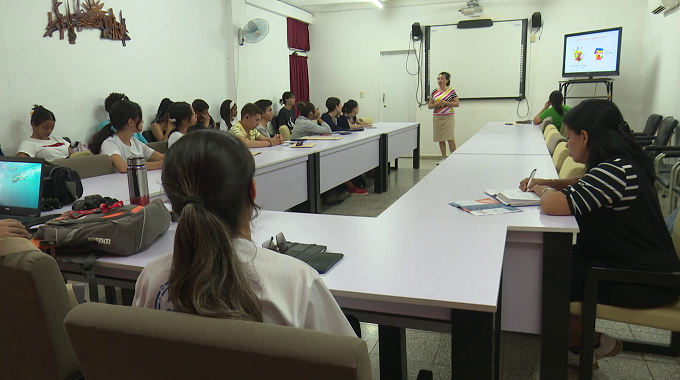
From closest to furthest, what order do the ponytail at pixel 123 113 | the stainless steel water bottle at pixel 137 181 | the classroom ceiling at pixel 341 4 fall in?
the stainless steel water bottle at pixel 137 181
the ponytail at pixel 123 113
the classroom ceiling at pixel 341 4

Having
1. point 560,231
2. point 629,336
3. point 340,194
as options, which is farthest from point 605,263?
point 340,194

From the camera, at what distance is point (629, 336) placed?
2.32 meters

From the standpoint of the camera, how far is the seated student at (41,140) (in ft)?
14.0

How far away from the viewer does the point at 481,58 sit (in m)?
8.55

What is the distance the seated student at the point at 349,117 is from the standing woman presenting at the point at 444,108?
4.16 feet

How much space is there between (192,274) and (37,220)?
144 cm

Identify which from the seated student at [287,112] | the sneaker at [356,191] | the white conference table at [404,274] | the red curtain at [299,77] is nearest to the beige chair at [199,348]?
the white conference table at [404,274]

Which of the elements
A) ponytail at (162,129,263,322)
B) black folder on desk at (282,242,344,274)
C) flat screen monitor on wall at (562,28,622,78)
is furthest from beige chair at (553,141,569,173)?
flat screen monitor on wall at (562,28,622,78)

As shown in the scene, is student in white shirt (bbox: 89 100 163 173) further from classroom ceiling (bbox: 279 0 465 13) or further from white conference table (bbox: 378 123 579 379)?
classroom ceiling (bbox: 279 0 465 13)

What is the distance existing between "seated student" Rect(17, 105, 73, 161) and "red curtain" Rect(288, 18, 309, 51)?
5308mm

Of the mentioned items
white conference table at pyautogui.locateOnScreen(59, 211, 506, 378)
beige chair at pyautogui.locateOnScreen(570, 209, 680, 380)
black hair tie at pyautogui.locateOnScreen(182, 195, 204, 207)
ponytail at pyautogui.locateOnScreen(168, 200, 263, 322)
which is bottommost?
beige chair at pyautogui.locateOnScreen(570, 209, 680, 380)

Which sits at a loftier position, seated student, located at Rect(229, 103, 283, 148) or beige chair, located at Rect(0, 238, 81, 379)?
seated student, located at Rect(229, 103, 283, 148)

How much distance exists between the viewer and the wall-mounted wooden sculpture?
469cm

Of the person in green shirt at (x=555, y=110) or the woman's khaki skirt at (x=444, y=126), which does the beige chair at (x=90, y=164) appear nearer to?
the person in green shirt at (x=555, y=110)
